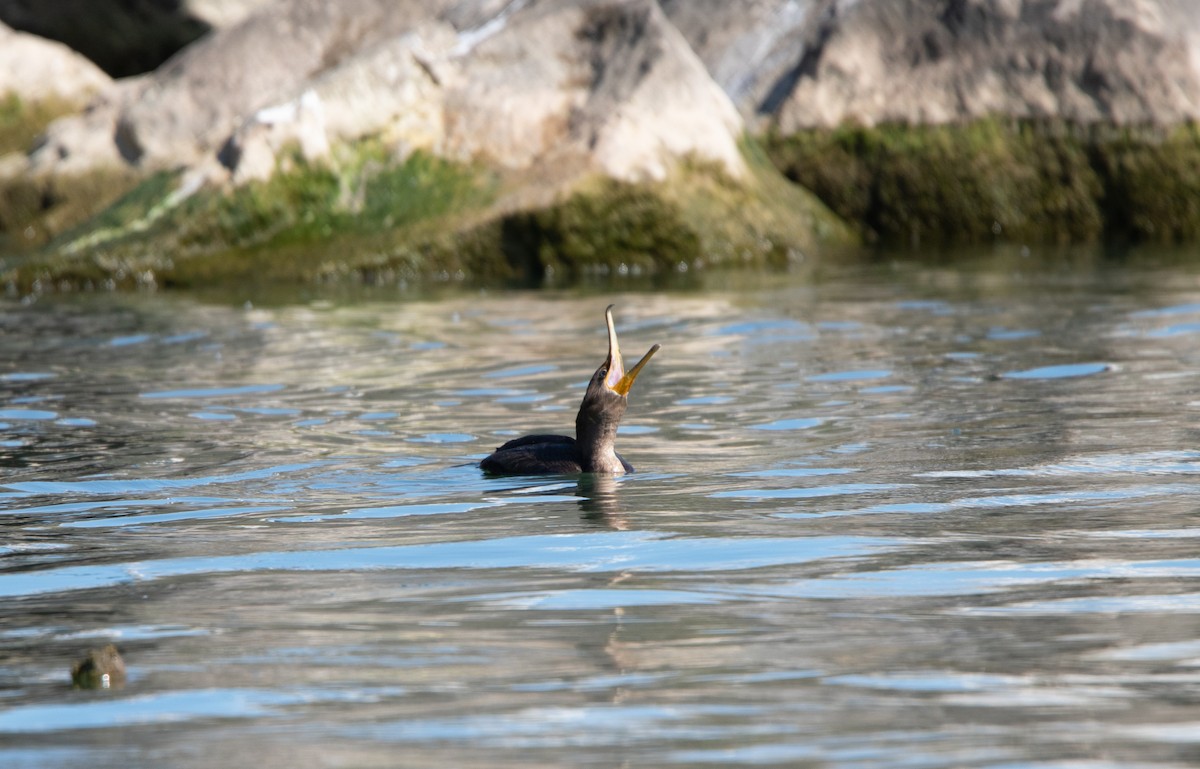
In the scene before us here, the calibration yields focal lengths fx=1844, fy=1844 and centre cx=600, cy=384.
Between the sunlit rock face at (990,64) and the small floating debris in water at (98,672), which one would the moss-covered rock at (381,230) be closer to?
the sunlit rock face at (990,64)

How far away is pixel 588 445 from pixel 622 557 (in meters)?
1.50

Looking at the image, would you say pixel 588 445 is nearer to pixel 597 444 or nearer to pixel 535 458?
pixel 597 444

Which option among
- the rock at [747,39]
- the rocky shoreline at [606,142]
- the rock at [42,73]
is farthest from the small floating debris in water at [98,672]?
the rock at [42,73]

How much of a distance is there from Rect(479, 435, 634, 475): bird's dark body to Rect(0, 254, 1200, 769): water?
0.24ft

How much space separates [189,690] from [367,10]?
1739 centimetres

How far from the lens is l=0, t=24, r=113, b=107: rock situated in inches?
924

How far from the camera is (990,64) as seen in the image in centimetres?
1847

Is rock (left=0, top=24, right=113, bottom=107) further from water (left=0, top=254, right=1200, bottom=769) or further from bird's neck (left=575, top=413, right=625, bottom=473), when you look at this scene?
bird's neck (left=575, top=413, right=625, bottom=473)

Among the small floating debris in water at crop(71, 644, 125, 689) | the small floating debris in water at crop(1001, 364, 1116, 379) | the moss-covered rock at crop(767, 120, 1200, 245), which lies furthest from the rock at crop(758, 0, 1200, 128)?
the small floating debris in water at crop(71, 644, 125, 689)

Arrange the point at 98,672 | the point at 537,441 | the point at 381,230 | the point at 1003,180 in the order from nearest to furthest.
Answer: the point at 98,672 < the point at 537,441 < the point at 381,230 < the point at 1003,180

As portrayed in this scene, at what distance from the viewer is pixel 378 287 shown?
15508 millimetres

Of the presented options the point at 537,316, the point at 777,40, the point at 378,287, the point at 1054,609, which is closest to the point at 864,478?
the point at 1054,609

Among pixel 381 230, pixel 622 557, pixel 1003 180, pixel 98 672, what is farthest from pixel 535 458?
pixel 1003 180

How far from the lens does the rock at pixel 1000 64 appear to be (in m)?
18.1
